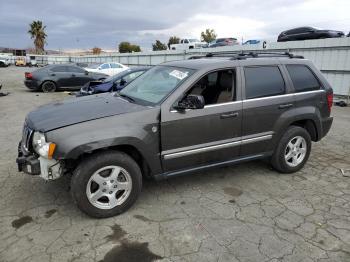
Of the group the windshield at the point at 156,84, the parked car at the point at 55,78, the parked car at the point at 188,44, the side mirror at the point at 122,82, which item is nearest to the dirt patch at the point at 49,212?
the windshield at the point at 156,84

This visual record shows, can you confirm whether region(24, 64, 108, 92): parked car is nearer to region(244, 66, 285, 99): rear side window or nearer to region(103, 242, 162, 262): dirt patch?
region(244, 66, 285, 99): rear side window

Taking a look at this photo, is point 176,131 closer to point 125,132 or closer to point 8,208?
point 125,132

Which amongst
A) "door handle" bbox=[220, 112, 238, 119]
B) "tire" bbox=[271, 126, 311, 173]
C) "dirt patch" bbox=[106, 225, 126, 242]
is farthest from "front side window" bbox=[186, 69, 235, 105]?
"dirt patch" bbox=[106, 225, 126, 242]

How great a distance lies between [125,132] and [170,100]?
693mm

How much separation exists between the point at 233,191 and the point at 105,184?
1.77 m

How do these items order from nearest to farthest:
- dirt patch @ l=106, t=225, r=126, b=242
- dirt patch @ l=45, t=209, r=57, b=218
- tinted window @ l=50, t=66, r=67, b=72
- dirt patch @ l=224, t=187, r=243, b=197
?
dirt patch @ l=106, t=225, r=126, b=242 < dirt patch @ l=45, t=209, r=57, b=218 < dirt patch @ l=224, t=187, r=243, b=197 < tinted window @ l=50, t=66, r=67, b=72

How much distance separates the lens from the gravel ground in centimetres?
296

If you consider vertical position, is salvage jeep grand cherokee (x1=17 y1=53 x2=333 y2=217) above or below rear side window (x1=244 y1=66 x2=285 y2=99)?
below

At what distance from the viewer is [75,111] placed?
3.72 meters

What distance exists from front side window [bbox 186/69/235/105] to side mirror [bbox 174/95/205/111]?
0.32 meters

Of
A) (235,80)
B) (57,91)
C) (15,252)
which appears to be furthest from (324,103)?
(57,91)

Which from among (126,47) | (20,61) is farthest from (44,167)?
(126,47)

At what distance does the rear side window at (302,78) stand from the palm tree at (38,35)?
8535cm

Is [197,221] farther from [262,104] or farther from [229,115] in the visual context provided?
[262,104]
